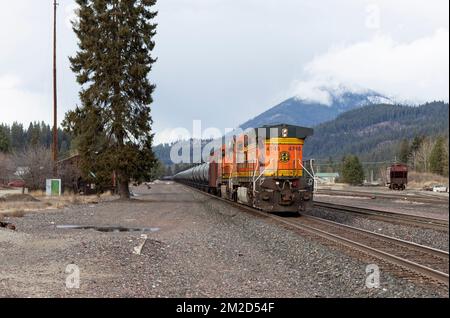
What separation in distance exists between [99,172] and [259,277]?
28.5 m

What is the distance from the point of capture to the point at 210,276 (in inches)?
371

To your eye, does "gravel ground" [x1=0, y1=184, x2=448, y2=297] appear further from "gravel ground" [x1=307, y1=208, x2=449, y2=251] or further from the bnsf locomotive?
the bnsf locomotive

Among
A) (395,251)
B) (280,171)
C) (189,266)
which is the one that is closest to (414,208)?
(280,171)

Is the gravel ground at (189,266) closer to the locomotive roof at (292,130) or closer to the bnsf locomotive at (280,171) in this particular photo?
the bnsf locomotive at (280,171)

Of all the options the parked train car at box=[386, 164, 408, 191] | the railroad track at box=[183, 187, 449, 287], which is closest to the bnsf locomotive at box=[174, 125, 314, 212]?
the railroad track at box=[183, 187, 449, 287]

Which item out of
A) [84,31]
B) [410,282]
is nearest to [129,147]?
[84,31]

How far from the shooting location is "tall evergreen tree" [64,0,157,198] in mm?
36562

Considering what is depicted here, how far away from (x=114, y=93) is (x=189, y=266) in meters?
28.8

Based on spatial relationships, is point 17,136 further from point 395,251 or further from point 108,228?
point 395,251

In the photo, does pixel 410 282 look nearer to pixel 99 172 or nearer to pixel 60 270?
pixel 60 270

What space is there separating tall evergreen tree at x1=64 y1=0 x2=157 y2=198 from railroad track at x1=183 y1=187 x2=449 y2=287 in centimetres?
2108

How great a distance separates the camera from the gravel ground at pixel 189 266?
26.8 feet

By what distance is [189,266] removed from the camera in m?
10.5
